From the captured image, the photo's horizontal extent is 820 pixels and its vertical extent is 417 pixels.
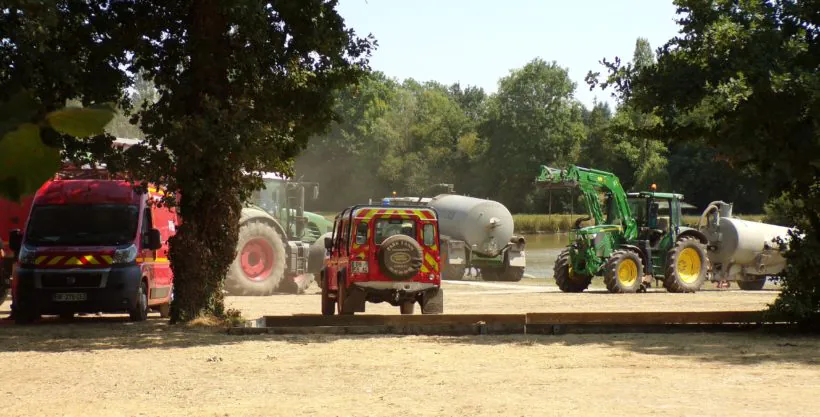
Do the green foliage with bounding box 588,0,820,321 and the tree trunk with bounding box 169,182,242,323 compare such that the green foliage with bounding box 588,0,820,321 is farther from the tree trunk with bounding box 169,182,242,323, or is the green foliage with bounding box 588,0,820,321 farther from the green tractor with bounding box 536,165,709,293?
the green tractor with bounding box 536,165,709,293

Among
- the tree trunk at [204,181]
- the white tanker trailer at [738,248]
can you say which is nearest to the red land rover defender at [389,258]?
the tree trunk at [204,181]

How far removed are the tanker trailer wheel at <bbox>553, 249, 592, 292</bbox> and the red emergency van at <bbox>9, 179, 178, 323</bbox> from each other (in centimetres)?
1430

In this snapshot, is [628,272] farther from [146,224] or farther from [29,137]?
[29,137]

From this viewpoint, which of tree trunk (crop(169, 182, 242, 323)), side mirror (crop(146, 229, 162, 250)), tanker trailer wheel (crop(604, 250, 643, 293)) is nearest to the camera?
tree trunk (crop(169, 182, 242, 323))

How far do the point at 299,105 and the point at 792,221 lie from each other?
7674 millimetres

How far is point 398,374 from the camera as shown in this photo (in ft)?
40.8

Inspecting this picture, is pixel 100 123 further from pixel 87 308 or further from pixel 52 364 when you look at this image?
pixel 87 308

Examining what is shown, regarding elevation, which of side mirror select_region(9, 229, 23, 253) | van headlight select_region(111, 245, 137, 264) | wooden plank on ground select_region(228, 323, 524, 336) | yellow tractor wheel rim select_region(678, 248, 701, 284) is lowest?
wooden plank on ground select_region(228, 323, 524, 336)

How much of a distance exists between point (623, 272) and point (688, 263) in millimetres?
2458

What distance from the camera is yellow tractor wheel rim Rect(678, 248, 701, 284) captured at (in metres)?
33.1

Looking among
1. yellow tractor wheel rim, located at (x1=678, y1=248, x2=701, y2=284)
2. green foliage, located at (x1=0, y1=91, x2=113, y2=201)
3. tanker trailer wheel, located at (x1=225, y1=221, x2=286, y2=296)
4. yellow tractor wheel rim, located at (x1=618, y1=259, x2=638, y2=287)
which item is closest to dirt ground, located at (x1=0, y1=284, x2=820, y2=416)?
green foliage, located at (x1=0, y1=91, x2=113, y2=201)

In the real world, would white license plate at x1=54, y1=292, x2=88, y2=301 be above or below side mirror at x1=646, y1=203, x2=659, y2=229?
below

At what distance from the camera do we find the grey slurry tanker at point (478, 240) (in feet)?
132

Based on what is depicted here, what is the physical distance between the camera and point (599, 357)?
14.1 metres
